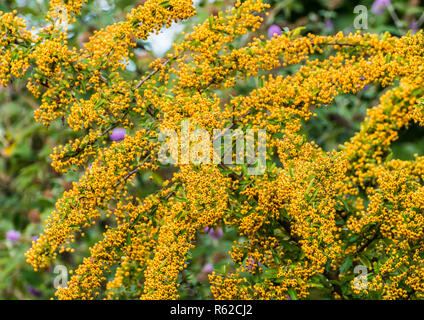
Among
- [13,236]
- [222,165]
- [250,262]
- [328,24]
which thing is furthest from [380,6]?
[13,236]

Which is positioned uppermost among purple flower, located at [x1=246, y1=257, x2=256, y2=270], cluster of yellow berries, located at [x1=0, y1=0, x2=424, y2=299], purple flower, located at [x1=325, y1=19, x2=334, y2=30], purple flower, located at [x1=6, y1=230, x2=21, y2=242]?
purple flower, located at [x1=325, y1=19, x2=334, y2=30]

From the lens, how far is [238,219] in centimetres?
161

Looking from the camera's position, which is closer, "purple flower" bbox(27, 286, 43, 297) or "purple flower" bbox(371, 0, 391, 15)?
"purple flower" bbox(27, 286, 43, 297)

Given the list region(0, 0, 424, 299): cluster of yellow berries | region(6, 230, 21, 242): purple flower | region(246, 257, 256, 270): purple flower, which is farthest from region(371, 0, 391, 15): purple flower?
region(6, 230, 21, 242): purple flower

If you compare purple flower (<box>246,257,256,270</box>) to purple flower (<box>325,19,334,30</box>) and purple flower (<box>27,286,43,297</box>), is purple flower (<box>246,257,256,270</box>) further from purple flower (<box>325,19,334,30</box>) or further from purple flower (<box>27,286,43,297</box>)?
purple flower (<box>325,19,334,30</box>)

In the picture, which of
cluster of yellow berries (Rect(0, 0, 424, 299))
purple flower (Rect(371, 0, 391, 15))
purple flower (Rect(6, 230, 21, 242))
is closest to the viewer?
cluster of yellow berries (Rect(0, 0, 424, 299))

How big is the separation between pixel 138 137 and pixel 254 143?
0.41 m

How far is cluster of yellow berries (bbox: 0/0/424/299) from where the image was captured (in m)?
1.50

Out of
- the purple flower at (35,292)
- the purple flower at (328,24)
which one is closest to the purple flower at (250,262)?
the purple flower at (35,292)

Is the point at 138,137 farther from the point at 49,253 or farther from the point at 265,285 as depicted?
the point at 265,285

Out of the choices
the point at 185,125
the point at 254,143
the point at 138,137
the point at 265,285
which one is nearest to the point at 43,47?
the point at 138,137

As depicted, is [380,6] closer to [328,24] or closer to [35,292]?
[328,24]

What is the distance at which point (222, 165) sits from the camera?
66.2 inches

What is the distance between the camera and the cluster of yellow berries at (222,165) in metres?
1.50
